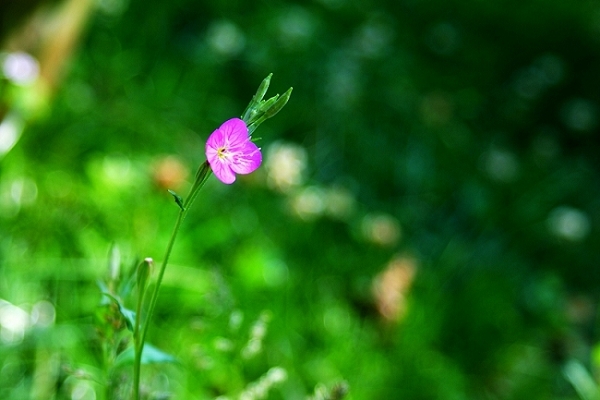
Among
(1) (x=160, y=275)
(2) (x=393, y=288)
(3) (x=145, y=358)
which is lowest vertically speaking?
(2) (x=393, y=288)

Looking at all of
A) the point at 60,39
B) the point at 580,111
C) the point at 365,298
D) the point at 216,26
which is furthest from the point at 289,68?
the point at 580,111

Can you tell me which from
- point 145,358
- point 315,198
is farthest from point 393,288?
point 145,358

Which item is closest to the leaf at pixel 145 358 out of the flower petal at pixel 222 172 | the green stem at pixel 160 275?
the green stem at pixel 160 275

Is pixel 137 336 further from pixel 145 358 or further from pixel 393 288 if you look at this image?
pixel 393 288

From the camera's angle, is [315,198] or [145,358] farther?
[315,198]

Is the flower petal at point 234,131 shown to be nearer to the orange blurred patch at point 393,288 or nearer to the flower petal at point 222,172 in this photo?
the flower petal at point 222,172

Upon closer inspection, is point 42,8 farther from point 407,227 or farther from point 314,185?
point 407,227
